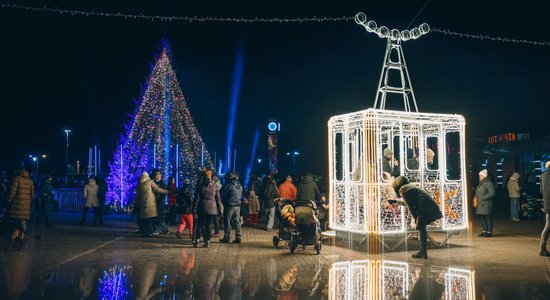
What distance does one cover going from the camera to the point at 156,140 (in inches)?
880

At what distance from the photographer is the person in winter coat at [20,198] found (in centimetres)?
1136

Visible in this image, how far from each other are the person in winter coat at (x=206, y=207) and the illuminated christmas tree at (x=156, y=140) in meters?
10.5

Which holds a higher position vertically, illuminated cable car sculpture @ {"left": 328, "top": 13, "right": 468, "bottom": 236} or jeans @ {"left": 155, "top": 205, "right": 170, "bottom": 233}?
illuminated cable car sculpture @ {"left": 328, "top": 13, "right": 468, "bottom": 236}

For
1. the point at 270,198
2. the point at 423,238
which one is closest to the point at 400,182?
the point at 423,238

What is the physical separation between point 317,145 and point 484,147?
118 ft

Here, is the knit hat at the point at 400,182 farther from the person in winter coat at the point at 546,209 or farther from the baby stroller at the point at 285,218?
the person in winter coat at the point at 546,209

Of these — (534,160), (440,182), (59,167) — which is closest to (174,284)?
(440,182)

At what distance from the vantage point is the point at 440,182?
37.3 feet

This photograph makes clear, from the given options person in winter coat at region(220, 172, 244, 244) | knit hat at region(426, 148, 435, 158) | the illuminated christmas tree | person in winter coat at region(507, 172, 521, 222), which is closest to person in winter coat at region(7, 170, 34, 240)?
person in winter coat at region(220, 172, 244, 244)

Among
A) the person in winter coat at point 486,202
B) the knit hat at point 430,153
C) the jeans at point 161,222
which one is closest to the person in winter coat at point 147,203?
the jeans at point 161,222

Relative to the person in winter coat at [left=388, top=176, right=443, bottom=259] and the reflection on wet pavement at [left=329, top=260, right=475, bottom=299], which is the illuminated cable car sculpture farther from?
the reflection on wet pavement at [left=329, top=260, right=475, bottom=299]

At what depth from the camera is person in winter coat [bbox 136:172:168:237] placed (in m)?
13.4

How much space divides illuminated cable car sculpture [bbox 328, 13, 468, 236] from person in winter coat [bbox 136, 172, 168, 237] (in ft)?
15.9

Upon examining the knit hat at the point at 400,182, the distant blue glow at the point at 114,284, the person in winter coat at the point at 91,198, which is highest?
the knit hat at the point at 400,182
